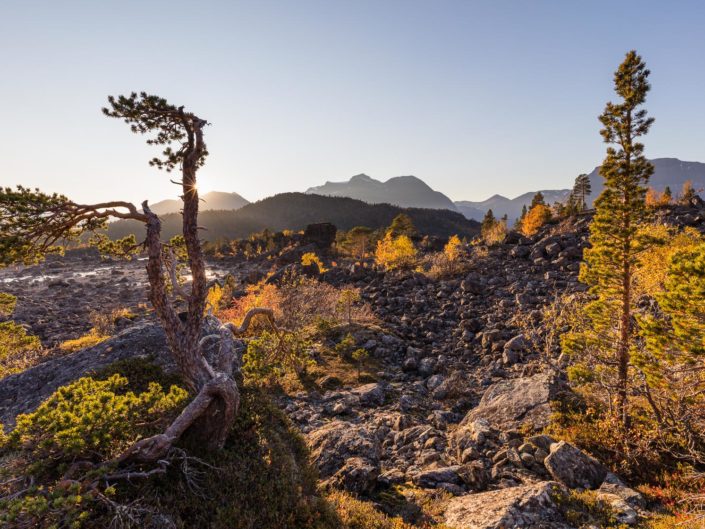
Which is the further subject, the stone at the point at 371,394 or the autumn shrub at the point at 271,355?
the stone at the point at 371,394

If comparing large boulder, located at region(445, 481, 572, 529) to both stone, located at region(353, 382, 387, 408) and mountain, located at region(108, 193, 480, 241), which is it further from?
mountain, located at region(108, 193, 480, 241)

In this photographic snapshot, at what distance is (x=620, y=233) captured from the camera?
35.6 feet

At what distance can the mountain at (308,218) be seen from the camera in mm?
150625

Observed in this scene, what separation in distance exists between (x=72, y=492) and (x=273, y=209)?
652 feet

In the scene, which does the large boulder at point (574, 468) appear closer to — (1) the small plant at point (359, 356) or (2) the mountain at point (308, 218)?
(1) the small plant at point (359, 356)

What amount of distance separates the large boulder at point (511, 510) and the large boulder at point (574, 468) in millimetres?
1380

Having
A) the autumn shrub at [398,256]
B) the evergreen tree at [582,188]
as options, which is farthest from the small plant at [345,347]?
the evergreen tree at [582,188]

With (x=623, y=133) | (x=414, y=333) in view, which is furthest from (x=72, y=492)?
(x=414, y=333)

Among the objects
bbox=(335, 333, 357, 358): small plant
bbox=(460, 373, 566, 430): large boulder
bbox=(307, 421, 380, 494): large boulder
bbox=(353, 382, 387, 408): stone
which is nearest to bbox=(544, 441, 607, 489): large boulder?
bbox=(460, 373, 566, 430): large boulder

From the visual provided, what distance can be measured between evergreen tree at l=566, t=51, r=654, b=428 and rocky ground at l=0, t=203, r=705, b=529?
2.26 metres

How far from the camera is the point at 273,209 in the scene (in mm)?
195875

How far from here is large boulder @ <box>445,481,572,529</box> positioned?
7.03 meters

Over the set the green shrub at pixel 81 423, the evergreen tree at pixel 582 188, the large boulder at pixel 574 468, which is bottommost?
the large boulder at pixel 574 468

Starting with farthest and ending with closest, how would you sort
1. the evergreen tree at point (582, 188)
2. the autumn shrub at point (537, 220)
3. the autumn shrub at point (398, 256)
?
the evergreen tree at point (582, 188)
the autumn shrub at point (537, 220)
the autumn shrub at point (398, 256)
